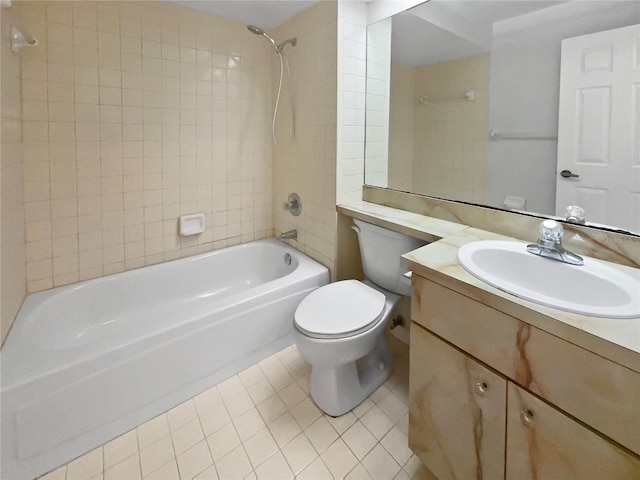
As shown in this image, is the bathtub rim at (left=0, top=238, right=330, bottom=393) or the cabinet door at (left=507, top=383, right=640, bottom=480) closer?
the cabinet door at (left=507, top=383, right=640, bottom=480)

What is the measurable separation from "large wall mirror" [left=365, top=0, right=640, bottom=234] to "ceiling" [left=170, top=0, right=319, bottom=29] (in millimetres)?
506

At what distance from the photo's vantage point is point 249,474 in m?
1.20

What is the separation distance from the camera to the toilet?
1354mm

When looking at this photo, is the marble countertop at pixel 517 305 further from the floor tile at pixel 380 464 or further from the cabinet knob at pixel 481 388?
the floor tile at pixel 380 464

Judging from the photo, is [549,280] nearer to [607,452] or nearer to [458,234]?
[458,234]

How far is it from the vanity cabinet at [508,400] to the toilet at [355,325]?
1.07 feet

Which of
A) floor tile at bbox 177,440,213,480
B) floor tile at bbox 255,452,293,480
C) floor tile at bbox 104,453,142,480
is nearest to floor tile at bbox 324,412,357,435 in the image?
floor tile at bbox 255,452,293,480

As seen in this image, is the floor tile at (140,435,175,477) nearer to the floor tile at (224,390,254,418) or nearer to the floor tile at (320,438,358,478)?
the floor tile at (224,390,254,418)

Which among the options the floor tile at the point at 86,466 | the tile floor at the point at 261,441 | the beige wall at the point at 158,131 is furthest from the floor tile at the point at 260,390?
the beige wall at the point at 158,131

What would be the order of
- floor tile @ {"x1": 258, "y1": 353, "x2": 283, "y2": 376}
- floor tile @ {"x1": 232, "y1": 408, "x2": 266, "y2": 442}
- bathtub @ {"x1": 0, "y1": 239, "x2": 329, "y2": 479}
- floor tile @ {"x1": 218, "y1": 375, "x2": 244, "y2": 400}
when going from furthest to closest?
floor tile @ {"x1": 258, "y1": 353, "x2": 283, "y2": 376} → floor tile @ {"x1": 218, "y1": 375, "x2": 244, "y2": 400} → floor tile @ {"x1": 232, "y1": 408, "x2": 266, "y2": 442} → bathtub @ {"x1": 0, "y1": 239, "x2": 329, "y2": 479}

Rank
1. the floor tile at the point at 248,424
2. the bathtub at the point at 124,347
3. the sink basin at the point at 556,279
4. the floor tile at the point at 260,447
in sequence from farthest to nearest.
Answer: the floor tile at the point at 248,424 < the floor tile at the point at 260,447 < the bathtub at the point at 124,347 < the sink basin at the point at 556,279

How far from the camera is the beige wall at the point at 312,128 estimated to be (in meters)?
1.88

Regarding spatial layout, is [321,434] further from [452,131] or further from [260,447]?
[452,131]

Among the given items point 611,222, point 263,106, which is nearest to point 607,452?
point 611,222
